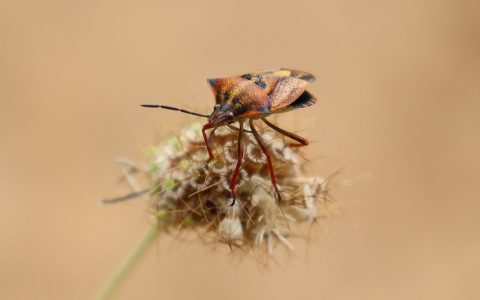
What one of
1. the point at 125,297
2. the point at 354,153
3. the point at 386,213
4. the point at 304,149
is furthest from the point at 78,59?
the point at 304,149

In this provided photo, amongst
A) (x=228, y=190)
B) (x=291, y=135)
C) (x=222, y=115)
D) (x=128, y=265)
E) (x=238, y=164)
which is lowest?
(x=128, y=265)

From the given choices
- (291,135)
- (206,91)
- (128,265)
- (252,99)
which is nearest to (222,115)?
(252,99)

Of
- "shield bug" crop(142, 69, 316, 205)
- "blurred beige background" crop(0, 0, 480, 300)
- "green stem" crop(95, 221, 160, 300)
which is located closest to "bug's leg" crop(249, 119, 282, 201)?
"shield bug" crop(142, 69, 316, 205)

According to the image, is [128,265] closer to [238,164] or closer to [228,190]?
[228,190]

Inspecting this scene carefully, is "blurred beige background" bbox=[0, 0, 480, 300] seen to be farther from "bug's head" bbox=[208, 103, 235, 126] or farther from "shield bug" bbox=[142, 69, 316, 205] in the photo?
"bug's head" bbox=[208, 103, 235, 126]

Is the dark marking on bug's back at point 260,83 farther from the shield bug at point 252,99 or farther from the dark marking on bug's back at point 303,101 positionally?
the dark marking on bug's back at point 303,101

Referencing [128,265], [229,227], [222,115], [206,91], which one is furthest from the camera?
[206,91]

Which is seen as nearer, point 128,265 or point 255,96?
point 255,96

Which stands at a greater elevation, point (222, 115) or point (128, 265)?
point (222, 115)
